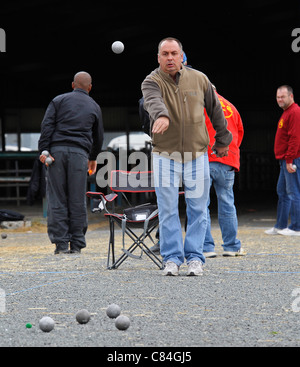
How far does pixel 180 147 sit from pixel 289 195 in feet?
12.5

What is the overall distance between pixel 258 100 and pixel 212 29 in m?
7.90

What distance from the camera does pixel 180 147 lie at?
5.14m

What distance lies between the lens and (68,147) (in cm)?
700

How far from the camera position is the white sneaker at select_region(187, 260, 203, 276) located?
521 cm

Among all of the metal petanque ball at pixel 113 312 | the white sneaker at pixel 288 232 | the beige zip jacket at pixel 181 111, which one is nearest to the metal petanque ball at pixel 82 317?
the metal petanque ball at pixel 113 312

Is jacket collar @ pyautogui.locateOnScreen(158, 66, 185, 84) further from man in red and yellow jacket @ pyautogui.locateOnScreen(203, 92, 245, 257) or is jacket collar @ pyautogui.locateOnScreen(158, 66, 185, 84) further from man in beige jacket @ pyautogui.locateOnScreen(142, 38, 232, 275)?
man in red and yellow jacket @ pyautogui.locateOnScreen(203, 92, 245, 257)

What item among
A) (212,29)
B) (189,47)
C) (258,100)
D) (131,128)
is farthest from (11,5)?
(258,100)

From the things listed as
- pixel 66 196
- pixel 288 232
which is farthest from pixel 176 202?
pixel 288 232

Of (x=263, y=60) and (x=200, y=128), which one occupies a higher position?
(x=263, y=60)

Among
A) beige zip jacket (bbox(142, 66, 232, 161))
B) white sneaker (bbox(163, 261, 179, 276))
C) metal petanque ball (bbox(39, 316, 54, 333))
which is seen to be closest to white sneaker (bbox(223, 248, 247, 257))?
white sneaker (bbox(163, 261, 179, 276))

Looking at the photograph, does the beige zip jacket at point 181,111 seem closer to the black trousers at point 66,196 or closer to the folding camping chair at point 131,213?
the folding camping chair at point 131,213

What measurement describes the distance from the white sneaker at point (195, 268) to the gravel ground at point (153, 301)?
70 millimetres

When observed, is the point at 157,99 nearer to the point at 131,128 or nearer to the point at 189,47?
the point at 189,47
